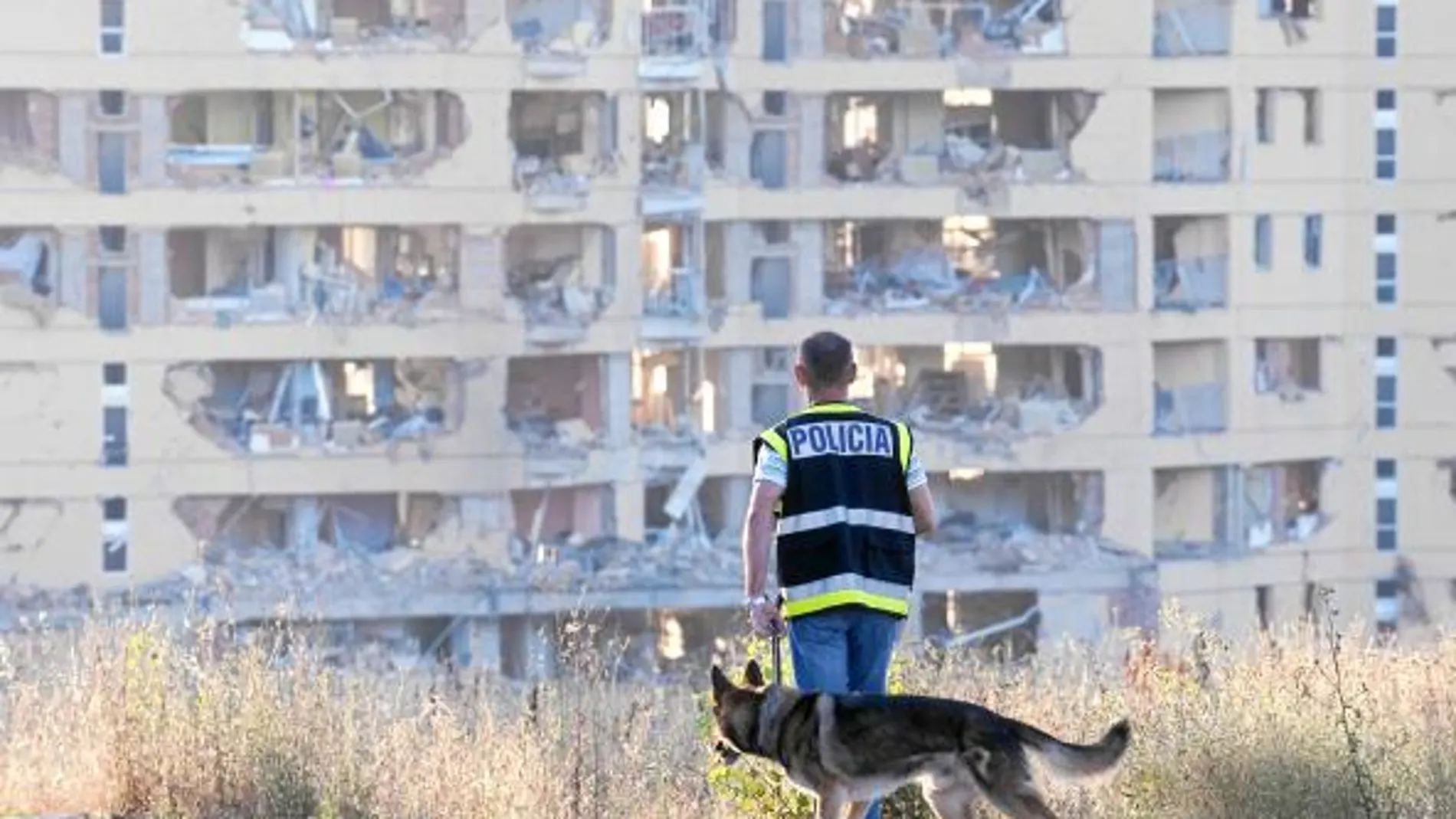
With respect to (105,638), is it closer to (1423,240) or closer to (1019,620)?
(1019,620)

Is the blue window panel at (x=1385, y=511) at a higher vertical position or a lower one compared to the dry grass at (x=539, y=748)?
lower

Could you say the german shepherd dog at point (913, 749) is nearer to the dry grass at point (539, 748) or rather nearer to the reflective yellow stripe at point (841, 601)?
the reflective yellow stripe at point (841, 601)

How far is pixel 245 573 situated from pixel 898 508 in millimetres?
38043

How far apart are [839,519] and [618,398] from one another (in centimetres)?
3965

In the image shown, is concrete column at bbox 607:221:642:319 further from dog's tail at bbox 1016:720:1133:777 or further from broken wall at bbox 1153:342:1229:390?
dog's tail at bbox 1016:720:1133:777

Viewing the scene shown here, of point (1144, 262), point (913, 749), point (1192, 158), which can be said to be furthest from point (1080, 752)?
point (1192, 158)

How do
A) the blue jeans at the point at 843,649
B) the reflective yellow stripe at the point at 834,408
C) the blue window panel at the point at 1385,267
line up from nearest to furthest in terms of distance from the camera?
the reflective yellow stripe at the point at 834,408 < the blue jeans at the point at 843,649 < the blue window panel at the point at 1385,267

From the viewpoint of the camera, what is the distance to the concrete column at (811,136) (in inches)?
2160

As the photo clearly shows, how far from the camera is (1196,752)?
1616 centimetres

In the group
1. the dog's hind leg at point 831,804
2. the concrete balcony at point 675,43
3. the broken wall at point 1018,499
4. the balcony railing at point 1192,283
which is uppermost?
the concrete balcony at point 675,43

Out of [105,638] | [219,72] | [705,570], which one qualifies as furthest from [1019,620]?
[105,638]

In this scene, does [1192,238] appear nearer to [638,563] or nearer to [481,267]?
[638,563]

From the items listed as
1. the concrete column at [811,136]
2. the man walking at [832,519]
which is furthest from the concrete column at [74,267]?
the man walking at [832,519]

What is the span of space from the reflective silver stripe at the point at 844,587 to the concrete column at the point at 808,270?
132ft
